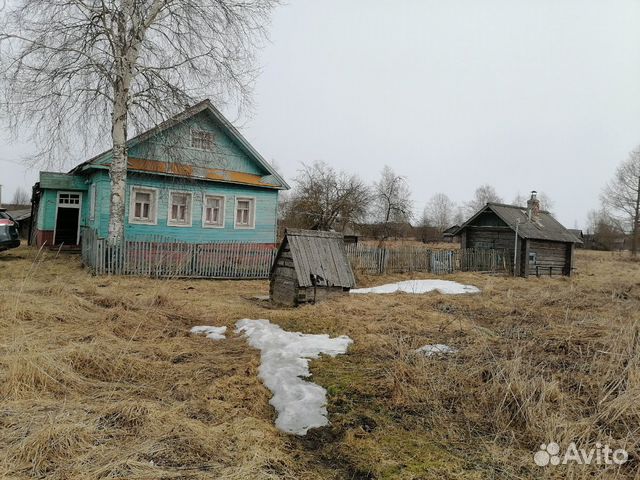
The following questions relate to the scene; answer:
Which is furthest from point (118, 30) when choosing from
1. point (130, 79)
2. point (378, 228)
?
point (378, 228)

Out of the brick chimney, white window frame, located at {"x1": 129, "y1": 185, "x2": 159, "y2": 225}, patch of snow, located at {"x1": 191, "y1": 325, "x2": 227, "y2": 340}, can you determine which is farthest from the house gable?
the brick chimney

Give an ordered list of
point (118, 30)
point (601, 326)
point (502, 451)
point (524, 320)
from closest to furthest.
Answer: point (502, 451)
point (601, 326)
point (524, 320)
point (118, 30)

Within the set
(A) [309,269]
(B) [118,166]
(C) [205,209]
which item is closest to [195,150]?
(C) [205,209]

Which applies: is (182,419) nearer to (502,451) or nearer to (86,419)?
(86,419)

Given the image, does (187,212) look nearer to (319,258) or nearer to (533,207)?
(319,258)

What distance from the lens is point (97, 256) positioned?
1280 centimetres

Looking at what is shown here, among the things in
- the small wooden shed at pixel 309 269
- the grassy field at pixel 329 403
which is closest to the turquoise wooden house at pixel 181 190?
the small wooden shed at pixel 309 269

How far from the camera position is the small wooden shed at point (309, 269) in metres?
8.53

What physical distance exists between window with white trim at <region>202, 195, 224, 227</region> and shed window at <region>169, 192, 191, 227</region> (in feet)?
2.66

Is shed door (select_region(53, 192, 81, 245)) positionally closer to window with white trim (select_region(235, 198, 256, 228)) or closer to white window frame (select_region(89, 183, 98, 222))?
white window frame (select_region(89, 183, 98, 222))

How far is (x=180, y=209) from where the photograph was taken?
58.2 feet

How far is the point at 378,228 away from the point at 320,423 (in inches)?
1413

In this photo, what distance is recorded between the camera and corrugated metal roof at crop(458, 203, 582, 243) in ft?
73.5

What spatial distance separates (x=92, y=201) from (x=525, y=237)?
859 inches
